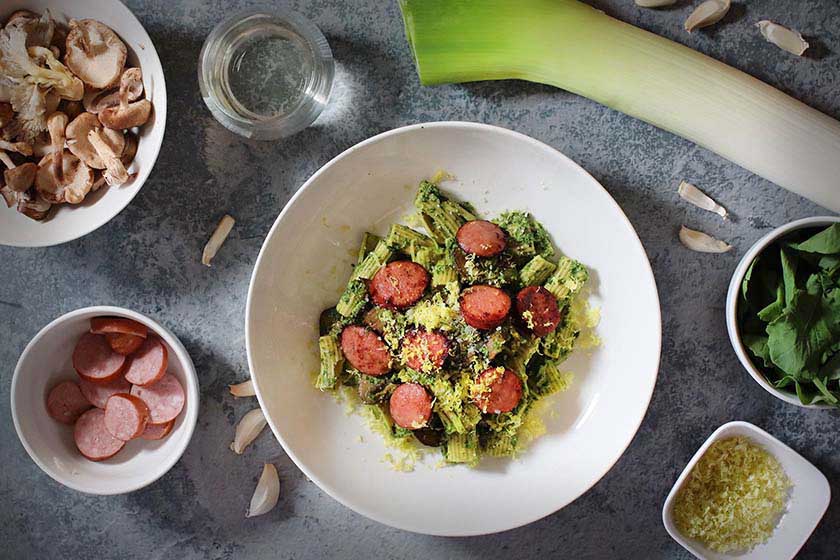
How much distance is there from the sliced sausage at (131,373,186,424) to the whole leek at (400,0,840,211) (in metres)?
0.87

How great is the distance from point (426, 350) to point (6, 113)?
38.8 inches

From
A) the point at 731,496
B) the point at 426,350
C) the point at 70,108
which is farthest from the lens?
the point at 731,496

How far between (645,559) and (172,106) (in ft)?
4.91

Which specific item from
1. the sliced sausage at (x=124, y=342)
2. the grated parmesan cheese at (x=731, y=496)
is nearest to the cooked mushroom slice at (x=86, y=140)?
the sliced sausage at (x=124, y=342)

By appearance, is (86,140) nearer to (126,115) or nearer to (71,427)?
(126,115)

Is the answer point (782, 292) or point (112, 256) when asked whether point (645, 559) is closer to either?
point (782, 292)

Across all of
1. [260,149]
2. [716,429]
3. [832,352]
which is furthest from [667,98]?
[260,149]

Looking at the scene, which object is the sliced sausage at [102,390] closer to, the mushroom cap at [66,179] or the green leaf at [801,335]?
the mushroom cap at [66,179]

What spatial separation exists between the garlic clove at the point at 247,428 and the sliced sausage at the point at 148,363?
21cm

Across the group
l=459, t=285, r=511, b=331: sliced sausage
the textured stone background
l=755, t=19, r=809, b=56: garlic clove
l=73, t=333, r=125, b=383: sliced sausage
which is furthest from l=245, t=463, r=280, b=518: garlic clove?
l=755, t=19, r=809, b=56: garlic clove

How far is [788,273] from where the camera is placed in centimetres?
148

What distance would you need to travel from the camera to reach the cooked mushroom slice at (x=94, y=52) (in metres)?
1.46

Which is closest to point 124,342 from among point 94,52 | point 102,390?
point 102,390

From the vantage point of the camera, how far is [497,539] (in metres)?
1.67
